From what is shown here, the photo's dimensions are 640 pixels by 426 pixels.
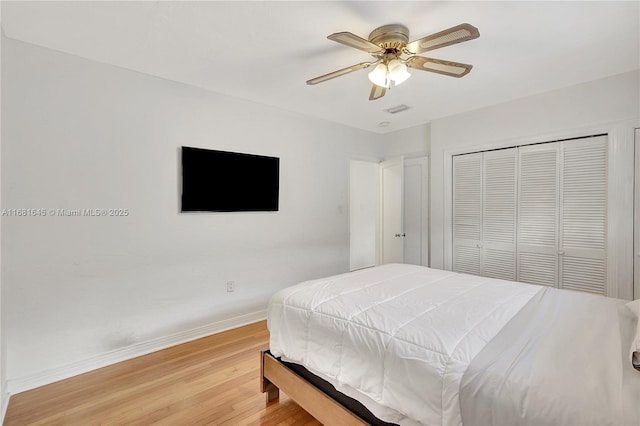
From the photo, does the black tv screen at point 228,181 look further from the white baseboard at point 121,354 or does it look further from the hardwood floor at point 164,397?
the hardwood floor at point 164,397

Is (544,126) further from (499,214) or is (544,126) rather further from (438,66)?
(438,66)

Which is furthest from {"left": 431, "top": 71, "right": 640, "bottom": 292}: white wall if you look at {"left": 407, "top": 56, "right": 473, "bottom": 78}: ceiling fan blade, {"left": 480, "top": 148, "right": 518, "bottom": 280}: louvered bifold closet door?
{"left": 407, "top": 56, "right": 473, "bottom": 78}: ceiling fan blade

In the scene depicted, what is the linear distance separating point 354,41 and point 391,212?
327cm

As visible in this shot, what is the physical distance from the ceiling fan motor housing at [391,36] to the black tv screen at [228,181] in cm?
185

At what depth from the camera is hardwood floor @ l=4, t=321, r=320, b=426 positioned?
6.15ft

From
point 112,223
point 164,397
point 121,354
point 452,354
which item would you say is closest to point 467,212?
point 452,354

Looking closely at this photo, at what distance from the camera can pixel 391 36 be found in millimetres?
2018

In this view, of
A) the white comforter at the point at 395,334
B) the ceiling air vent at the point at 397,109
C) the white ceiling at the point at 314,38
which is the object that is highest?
the ceiling air vent at the point at 397,109

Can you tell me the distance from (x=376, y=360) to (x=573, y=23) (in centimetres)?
245

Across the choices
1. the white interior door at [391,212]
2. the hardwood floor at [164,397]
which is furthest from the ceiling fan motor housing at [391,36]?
the white interior door at [391,212]

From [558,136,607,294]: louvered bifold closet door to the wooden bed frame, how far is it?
2.93m

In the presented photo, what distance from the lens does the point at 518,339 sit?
1.35 m

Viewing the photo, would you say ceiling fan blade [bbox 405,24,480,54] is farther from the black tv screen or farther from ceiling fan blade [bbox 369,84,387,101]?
the black tv screen

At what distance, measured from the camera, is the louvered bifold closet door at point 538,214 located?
10.6 feet
